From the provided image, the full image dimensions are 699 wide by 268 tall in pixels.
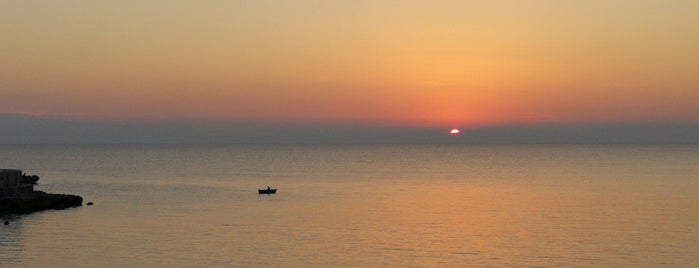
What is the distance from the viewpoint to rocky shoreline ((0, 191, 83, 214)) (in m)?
82.6

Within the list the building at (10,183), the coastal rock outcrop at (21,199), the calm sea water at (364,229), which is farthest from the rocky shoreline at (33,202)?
the calm sea water at (364,229)

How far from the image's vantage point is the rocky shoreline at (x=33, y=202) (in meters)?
82.6

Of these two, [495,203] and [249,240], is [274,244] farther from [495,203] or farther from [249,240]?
[495,203]

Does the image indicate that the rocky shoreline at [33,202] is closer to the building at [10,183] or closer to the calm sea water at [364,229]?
the building at [10,183]

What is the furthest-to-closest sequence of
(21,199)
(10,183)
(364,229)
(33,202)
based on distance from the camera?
(10,183)
(33,202)
(21,199)
(364,229)

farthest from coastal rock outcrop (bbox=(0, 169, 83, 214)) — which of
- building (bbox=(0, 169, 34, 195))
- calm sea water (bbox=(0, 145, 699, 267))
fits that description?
calm sea water (bbox=(0, 145, 699, 267))

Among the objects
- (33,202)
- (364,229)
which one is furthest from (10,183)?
(364,229)

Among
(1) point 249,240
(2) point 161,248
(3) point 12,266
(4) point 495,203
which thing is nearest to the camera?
(3) point 12,266

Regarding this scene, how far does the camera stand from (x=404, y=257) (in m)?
54.2

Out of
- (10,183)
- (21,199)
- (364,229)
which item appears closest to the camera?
(364,229)

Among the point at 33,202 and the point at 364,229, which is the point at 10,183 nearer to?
the point at 33,202

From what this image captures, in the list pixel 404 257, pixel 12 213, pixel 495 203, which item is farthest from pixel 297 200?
pixel 404 257

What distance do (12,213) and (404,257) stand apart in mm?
46843

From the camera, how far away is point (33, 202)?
Result: 279 ft
